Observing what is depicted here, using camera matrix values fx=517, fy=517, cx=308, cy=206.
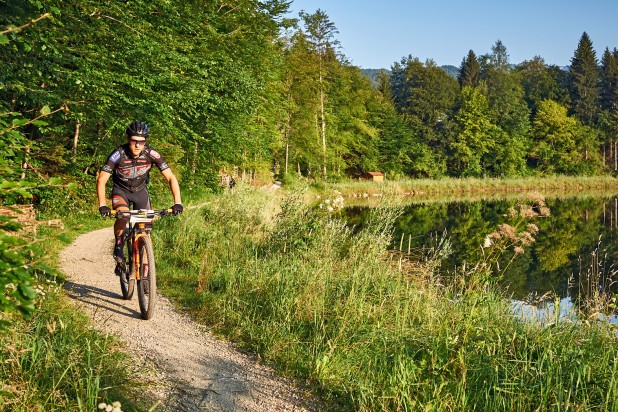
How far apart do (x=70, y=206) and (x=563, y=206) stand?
93.4 feet

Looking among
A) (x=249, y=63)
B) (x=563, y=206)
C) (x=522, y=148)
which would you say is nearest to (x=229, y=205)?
(x=249, y=63)

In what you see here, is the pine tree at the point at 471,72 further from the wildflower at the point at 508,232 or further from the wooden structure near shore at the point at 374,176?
the wildflower at the point at 508,232

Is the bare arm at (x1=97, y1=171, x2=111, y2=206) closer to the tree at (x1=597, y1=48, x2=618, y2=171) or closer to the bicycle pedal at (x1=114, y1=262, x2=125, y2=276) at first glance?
the bicycle pedal at (x1=114, y1=262, x2=125, y2=276)

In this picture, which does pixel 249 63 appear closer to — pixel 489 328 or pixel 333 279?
pixel 333 279

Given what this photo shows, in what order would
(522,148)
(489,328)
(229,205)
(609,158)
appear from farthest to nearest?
(609,158) → (522,148) → (229,205) → (489,328)

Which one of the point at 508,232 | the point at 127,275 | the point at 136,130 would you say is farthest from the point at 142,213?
the point at 508,232

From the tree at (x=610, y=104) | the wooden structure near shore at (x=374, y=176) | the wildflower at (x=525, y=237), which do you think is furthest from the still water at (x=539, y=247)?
the tree at (x=610, y=104)

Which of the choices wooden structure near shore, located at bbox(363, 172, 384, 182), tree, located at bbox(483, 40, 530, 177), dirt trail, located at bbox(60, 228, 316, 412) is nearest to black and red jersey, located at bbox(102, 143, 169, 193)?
dirt trail, located at bbox(60, 228, 316, 412)

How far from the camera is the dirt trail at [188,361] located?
14.0 ft

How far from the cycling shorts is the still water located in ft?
13.1

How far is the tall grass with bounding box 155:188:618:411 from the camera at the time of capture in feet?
13.4

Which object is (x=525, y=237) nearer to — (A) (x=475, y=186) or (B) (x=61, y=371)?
(B) (x=61, y=371)

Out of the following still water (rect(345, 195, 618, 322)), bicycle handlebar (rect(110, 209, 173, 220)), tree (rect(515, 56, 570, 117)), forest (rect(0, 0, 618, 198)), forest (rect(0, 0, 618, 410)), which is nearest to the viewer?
forest (rect(0, 0, 618, 410))

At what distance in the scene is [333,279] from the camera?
7.09 metres
